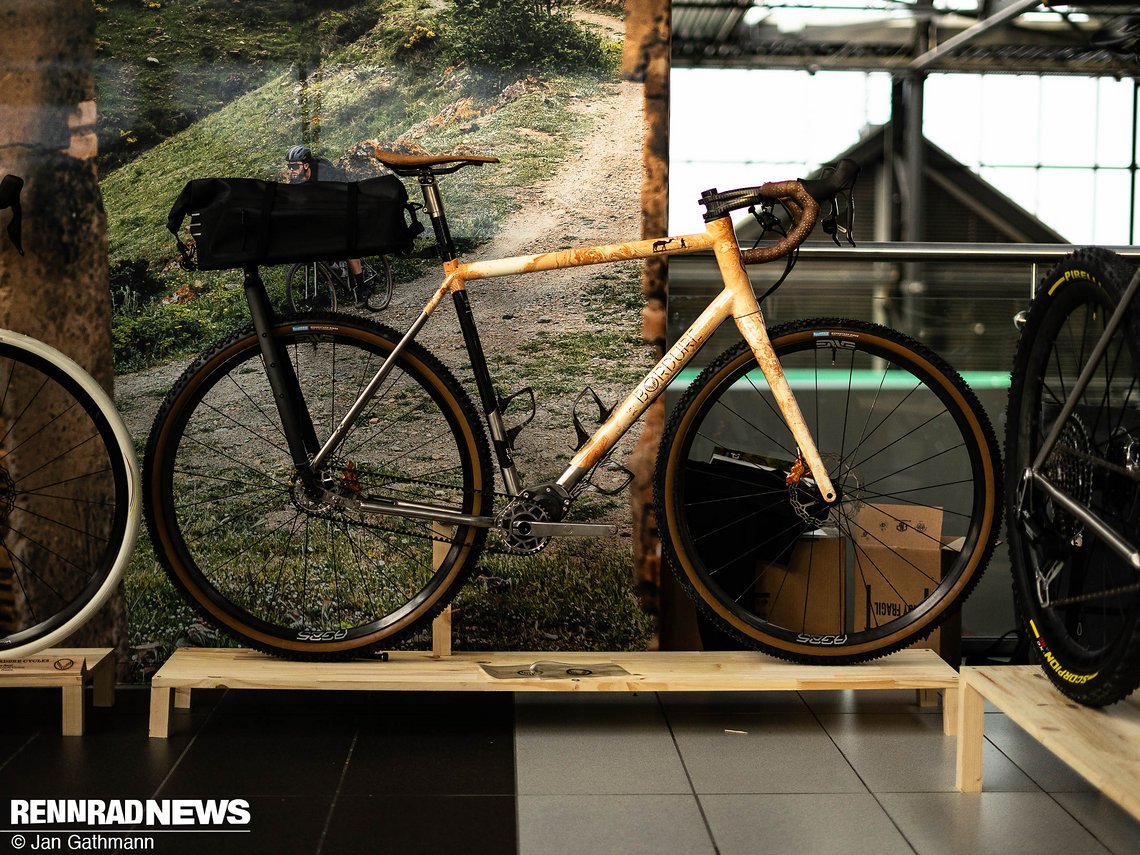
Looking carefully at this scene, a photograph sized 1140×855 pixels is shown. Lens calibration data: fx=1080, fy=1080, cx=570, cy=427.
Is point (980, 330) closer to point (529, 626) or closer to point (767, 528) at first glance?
point (767, 528)

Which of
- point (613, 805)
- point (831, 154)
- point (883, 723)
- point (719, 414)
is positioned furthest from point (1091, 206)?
point (613, 805)

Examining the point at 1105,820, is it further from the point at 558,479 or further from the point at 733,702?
the point at 558,479

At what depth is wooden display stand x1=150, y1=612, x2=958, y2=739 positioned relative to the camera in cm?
236

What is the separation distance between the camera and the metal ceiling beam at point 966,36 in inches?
126

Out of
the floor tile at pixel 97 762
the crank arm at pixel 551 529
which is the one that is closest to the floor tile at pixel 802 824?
the crank arm at pixel 551 529

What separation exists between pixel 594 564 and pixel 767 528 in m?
0.48

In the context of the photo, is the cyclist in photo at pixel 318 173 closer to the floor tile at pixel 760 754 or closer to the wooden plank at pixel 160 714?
the wooden plank at pixel 160 714

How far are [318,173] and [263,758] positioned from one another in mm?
1463

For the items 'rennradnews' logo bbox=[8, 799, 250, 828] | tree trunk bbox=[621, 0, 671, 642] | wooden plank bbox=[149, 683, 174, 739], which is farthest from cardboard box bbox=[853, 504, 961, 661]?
wooden plank bbox=[149, 683, 174, 739]

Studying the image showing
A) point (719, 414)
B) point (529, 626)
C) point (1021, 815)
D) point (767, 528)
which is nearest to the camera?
point (1021, 815)

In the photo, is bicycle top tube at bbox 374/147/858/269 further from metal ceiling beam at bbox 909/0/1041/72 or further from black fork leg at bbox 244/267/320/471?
metal ceiling beam at bbox 909/0/1041/72

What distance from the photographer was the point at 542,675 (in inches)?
94.7

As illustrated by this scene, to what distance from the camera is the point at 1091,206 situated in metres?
3.27

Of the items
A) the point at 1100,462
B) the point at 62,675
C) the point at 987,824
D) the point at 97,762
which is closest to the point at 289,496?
the point at 62,675
